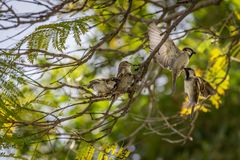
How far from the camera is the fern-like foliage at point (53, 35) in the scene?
2.40 m

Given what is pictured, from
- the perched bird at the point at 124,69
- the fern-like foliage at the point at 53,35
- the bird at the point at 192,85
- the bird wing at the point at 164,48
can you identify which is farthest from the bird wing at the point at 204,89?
the fern-like foliage at the point at 53,35

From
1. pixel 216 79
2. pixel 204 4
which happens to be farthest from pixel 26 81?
pixel 216 79

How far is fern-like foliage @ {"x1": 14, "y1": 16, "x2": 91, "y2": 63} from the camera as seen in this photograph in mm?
2398

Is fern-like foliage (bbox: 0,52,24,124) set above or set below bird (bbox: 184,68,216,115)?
below

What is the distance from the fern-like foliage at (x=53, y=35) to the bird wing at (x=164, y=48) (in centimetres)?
38

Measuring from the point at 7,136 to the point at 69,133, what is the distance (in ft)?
1.24

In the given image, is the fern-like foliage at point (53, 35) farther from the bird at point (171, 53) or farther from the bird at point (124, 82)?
the bird at point (171, 53)

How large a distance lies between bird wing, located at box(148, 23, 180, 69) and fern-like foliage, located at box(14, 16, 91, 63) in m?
0.38

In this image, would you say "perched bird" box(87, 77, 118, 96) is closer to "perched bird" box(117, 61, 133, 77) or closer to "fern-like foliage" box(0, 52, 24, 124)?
"perched bird" box(117, 61, 133, 77)

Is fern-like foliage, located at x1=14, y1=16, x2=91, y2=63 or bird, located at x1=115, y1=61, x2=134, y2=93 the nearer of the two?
fern-like foliage, located at x1=14, y1=16, x2=91, y2=63

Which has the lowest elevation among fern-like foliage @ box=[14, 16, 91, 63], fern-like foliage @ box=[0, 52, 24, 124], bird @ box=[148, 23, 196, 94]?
fern-like foliage @ box=[0, 52, 24, 124]

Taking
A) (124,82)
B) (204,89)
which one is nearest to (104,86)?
(124,82)

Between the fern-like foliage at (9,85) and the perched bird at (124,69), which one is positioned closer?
the fern-like foliage at (9,85)

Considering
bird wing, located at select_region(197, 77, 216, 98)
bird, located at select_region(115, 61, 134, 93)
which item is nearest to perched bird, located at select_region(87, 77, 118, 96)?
bird, located at select_region(115, 61, 134, 93)
